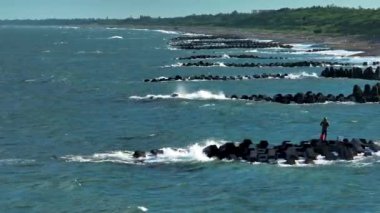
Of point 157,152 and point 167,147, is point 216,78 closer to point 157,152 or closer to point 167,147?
point 167,147

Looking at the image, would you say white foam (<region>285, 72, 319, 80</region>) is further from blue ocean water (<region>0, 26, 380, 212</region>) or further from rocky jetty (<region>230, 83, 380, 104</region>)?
rocky jetty (<region>230, 83, 380, 104</region>)

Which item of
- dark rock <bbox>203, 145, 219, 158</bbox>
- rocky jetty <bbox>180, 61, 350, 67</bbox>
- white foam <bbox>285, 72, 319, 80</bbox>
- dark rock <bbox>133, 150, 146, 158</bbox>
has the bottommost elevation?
Result: rocky jetty <bbox>180, 61, 350, 67</bbox>

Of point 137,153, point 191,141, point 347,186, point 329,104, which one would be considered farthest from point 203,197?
point 329,104

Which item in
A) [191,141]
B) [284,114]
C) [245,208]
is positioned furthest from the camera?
[284,114]

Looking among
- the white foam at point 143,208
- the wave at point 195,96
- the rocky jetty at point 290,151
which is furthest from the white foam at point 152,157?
the wave at point 195,96

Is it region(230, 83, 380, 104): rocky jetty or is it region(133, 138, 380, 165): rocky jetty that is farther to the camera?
region(230, 83, 380, 104): rocky jetty

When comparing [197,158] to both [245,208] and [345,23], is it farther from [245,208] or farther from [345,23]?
[345,23]

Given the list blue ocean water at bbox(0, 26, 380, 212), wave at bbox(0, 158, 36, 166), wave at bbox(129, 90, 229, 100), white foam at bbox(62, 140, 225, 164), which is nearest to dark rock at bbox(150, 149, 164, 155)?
Result: white foam at bbox(62, 140, 225, 164)

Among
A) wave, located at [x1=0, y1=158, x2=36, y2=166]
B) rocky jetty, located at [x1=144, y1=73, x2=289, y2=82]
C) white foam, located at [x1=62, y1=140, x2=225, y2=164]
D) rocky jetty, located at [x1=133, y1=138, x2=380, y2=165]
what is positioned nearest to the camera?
rocky jetty, located at [x1=133, y1=138, x2=380, y2=165]
